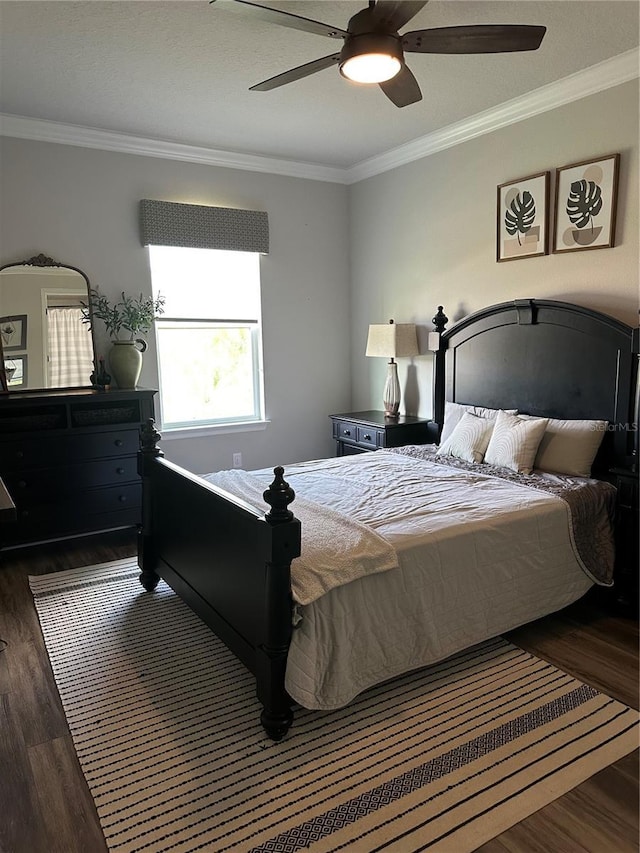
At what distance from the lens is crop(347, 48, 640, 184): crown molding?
3140 mm

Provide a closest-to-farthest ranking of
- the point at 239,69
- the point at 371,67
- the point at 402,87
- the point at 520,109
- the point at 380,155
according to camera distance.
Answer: the point at 371,67
the point at 402,87
the point at 239,69
the point at 520,109
the point at 380,155

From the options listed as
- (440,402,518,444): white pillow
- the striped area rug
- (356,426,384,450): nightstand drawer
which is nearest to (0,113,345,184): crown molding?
(356,426,384,450): nightstand drawer

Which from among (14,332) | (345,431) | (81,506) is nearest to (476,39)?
(345,431)

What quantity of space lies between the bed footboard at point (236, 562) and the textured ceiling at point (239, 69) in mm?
1780

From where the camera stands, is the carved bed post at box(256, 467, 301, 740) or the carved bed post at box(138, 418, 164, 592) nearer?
the carved bed post at box(256, 467, 301, 740)

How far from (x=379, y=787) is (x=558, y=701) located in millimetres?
853

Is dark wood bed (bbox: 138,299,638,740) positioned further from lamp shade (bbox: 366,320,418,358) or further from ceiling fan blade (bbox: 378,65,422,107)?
ceiling fan blade (bbox: 378,65,422,107)

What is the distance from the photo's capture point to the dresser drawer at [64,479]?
3770mm

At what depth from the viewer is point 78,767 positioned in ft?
6.72

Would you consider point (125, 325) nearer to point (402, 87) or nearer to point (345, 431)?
point (345, 431)

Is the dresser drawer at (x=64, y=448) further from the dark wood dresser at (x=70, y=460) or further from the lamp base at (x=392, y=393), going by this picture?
the lamp base at (x=392, y=393)

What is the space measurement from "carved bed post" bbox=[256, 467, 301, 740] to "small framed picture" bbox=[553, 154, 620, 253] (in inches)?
97.5

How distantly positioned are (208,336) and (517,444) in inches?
104

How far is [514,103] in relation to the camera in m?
3.68
